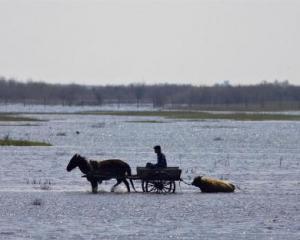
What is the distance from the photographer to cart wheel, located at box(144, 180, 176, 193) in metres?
34.0


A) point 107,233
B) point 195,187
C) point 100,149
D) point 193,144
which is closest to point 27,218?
point 107,233

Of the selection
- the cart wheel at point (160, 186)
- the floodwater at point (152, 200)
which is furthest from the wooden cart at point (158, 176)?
the floodwater at point (152, 200)

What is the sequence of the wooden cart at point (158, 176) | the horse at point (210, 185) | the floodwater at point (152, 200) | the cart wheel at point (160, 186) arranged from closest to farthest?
the floodwater at point (152, 200) < the wooden cart at point (158, 176) < the cart wheel at point (160, 186) < the horse at point (210, 185)

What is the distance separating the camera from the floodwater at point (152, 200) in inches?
1022

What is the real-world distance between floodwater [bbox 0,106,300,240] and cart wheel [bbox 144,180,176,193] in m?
0.28

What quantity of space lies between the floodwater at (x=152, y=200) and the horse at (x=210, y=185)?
26 centimetres

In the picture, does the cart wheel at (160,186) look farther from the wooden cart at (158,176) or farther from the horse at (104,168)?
the horse at (104,168)

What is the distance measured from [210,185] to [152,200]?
9.72ft

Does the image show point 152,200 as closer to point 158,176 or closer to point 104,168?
point 158,176

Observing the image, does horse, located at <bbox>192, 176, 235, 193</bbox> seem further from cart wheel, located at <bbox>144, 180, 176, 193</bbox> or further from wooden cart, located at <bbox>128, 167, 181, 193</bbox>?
wooden cart, located at <bbox>128, 167, 181, 193</bbox>

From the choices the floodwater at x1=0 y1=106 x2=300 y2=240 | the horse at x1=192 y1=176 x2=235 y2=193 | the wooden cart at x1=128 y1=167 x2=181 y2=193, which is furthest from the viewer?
the horse at x1=192 y1=176 x2=235 y2=193

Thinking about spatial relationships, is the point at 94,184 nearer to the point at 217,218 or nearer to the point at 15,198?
the point at 15,198

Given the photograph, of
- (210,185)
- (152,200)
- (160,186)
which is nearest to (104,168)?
(160,186)

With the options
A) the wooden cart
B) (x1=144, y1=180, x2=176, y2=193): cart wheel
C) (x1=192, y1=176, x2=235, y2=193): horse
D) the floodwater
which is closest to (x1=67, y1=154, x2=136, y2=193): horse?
the wooden cart
